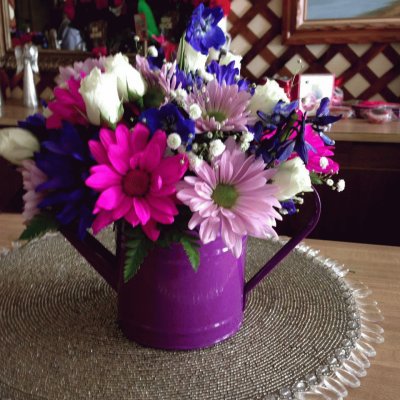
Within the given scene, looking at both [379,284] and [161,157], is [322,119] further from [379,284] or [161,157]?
[379,284]

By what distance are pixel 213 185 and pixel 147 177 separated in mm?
57

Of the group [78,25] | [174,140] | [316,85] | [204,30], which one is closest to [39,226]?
[174,140]

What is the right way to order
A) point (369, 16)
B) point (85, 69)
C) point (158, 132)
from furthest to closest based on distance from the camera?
point (369, 16) → point (85, 69) → point (158, 132)

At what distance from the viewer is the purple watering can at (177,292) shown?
50 cm

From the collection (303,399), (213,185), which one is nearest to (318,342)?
(303,399)

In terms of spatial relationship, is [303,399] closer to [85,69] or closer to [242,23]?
[85,69]

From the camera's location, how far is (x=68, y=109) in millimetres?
457

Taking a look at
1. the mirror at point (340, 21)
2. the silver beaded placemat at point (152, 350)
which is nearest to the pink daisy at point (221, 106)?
the silver beaded placemat at point (152, 350)

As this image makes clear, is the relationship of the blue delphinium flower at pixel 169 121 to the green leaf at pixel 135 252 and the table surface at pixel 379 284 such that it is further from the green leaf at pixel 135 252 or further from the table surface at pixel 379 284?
the table surface at pixel 379 284

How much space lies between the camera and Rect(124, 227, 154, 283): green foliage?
17.1 inches

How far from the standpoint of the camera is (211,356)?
52 centimetres

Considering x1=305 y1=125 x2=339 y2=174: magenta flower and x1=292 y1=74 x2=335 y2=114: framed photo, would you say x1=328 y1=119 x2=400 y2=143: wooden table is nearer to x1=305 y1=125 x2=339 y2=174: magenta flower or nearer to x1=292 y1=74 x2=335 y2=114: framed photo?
x1=292 y1=74 x2=335 y2=114: framed photo

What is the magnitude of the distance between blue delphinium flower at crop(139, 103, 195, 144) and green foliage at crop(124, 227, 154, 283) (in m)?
0.09

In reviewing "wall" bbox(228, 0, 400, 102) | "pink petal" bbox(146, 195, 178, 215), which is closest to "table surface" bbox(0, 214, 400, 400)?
"pink petal" bbox(146, 195, 178, 215)
